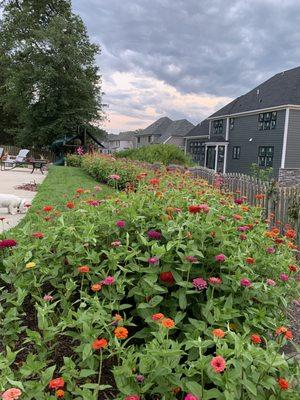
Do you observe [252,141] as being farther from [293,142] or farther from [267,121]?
[293,142]

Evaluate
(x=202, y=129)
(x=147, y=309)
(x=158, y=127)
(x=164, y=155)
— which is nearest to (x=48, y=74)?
(x=164, y=155)

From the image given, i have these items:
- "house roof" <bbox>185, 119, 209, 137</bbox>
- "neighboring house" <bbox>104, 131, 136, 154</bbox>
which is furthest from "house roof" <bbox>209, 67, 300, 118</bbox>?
"neighboring house" <bbox>104, 131, 136, 154</bbox>

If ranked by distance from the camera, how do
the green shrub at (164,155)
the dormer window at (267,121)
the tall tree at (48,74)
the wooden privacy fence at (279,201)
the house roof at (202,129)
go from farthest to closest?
the house roof at (202,129)
the tall tree at (48,74)
the dormer window at (267,121)
the green shrub at (164,155)
the wooden privacy fence at (279,201)

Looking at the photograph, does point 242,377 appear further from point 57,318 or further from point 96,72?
point 96,72

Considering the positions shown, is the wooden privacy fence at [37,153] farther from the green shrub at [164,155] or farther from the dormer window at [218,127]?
the green shrub at [164,155]

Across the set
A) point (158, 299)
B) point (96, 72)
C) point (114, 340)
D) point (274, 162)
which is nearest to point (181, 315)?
point (158, 299)

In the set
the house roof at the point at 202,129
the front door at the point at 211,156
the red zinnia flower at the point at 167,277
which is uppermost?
the house roof at the point at 202,129

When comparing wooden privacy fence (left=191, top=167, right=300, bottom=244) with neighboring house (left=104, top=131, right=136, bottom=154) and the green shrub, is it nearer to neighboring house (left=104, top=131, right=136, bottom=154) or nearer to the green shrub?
the green shrub

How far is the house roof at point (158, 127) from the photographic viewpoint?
202 feet

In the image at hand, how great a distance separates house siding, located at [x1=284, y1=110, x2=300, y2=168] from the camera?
25.5 m

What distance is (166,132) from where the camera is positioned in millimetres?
56250

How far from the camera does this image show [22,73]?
28.9 meters

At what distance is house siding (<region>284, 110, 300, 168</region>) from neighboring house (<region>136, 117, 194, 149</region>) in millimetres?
22062

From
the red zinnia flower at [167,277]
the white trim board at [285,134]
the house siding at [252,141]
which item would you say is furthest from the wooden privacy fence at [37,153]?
the red zinnia flower at [167,277]
